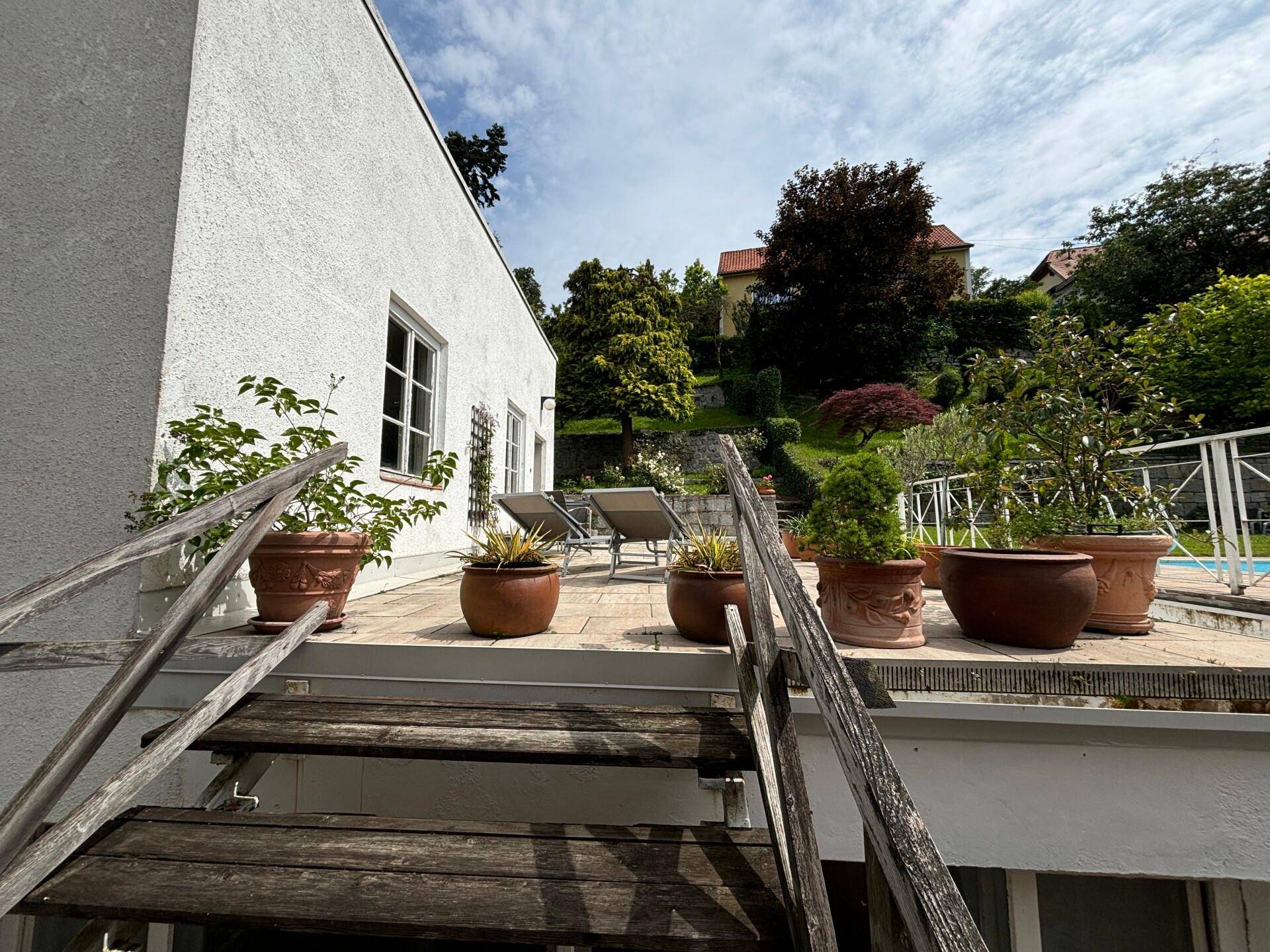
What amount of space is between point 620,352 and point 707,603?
15.5m

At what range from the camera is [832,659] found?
104 cm

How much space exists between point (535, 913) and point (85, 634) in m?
2.25

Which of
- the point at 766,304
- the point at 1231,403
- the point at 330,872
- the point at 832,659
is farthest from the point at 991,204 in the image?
the point at 330,872

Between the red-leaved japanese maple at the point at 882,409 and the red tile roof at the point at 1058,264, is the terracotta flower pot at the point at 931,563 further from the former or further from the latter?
the red tile roof at the point at 1058,264

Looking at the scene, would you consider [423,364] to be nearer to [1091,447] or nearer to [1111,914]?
[1091,447]

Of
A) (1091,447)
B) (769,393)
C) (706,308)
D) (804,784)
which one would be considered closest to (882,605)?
(804,784)

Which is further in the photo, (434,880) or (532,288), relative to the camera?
(532,288)

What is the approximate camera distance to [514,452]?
793cm

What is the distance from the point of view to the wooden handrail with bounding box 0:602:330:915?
1.09m

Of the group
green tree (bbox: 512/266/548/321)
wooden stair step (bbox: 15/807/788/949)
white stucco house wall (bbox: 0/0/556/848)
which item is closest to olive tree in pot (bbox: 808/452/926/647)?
wooden stair step (bbox: 15/807/788/949)

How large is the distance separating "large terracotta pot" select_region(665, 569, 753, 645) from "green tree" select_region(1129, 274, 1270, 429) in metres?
15.3

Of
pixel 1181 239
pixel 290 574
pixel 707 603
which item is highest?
pixel 1181 239

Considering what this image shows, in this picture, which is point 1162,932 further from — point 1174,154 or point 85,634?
point 1174,154

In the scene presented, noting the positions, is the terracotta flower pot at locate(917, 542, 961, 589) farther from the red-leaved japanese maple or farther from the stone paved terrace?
the red-leaved japanese maple
